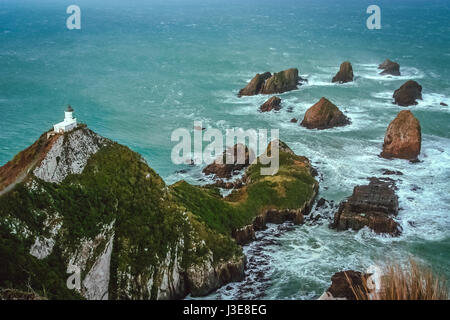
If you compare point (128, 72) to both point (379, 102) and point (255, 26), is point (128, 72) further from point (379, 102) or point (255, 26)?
point (255, 26)

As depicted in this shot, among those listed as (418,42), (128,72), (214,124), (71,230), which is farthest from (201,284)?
(418,42)

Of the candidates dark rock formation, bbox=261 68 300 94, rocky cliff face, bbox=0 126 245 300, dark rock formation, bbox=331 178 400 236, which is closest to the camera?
rocky cliff face, bbox=0 126 245 300

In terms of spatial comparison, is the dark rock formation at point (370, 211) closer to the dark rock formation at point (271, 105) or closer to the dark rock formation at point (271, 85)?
the dark rock formation at point (271, 105)

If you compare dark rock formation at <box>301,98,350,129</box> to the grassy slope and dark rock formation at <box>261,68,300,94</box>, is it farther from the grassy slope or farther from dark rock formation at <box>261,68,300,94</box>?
dark rock formation at <box>261,68,300,94</box>

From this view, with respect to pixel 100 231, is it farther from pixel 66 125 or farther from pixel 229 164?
pixel 229 164

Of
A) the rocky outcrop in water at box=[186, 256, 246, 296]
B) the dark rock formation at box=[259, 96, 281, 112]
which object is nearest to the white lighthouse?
the rocky outcrop in water at box=[186, 256, 246, 296]

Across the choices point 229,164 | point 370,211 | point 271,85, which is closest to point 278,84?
point 271,85

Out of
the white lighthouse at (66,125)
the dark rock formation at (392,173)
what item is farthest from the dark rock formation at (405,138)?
the white lighthouse at (66,125)
